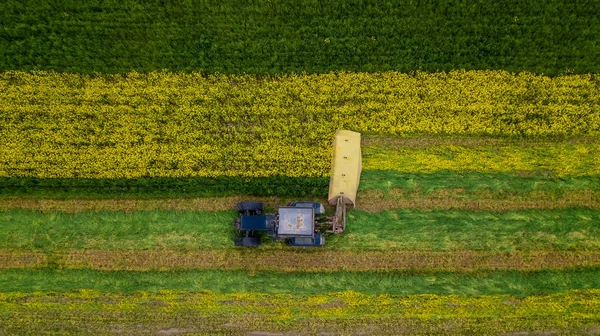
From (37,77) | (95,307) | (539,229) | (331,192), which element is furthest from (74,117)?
(539,229)

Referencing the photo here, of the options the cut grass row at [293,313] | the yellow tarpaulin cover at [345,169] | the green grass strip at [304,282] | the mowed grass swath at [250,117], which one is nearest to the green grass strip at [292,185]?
the mowed grass swath at [250,117]

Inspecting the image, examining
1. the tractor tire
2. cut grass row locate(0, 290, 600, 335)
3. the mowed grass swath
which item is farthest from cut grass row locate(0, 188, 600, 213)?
cut grass row locate(0, 290, 600, 335)

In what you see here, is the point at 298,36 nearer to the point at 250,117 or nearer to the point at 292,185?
the point at 250,117

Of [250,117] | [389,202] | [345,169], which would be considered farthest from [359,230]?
[250,117]

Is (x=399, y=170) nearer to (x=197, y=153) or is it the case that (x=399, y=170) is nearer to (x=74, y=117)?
(x=197, y=153)

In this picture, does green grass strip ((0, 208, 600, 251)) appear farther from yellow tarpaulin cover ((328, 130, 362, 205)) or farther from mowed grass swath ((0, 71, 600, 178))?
mowed grass swath ((0, 71, 600, 178))

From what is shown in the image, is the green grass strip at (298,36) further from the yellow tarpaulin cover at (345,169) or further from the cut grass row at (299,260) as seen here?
the cut grass row at (299,260)
